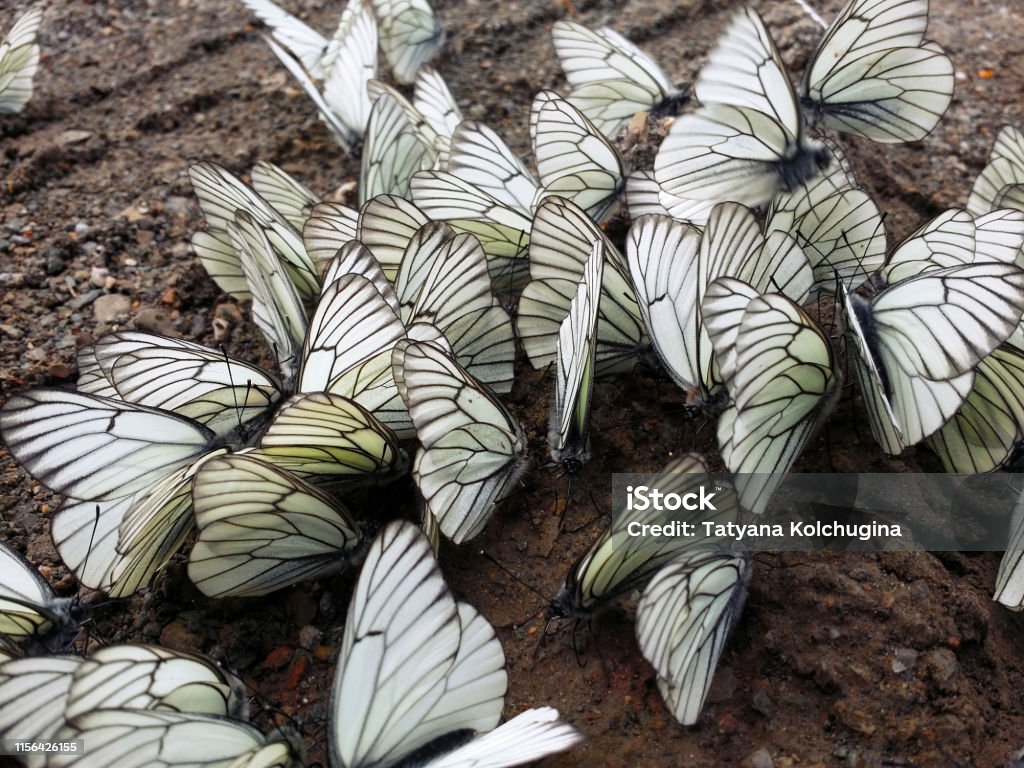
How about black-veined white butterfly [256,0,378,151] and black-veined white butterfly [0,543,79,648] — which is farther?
black-veined white butterfly [256,0,378,151]

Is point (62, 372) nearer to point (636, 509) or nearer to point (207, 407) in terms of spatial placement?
point (207, 407)

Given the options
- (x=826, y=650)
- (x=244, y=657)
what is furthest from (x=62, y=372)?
(x=826, y=650)

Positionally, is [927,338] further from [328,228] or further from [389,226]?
[328,228]

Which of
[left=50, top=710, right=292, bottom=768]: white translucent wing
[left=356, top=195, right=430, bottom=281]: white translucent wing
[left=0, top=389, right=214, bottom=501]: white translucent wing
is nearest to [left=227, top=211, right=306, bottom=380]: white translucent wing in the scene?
[left=356, top=195, right=430, bottom=281]: white translucent wing

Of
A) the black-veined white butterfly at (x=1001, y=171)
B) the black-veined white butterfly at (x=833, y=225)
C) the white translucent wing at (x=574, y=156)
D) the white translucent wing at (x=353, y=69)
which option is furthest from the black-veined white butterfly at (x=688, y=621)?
the white translucent wing at (x=353, y=69)

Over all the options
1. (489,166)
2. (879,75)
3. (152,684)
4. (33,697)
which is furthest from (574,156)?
(33,697)

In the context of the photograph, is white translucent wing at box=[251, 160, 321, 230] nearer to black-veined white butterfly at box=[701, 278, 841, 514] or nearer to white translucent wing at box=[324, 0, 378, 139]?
white translucent wing at box=[324, 0, 378, 139]
